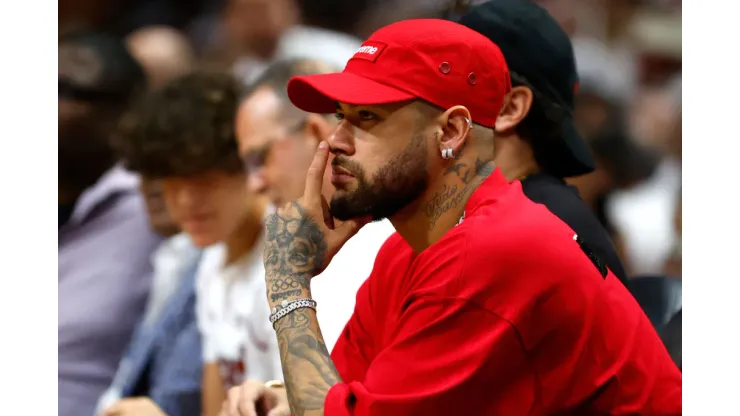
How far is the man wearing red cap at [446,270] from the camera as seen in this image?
152 centimetres

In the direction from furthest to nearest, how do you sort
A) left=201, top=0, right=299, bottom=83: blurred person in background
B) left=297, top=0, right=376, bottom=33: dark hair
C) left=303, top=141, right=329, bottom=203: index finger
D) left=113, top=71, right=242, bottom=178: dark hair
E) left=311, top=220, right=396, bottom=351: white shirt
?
1. left=201, top=0, right=299, bottom=83: blurred person in background
2. left=297, top=0, right=376, bottom=33: dark hair
3. left=113, top=71, right=242, bottom=178: dark hair
4. left=311, top=220, right=396, bottom=351: white shirt
5. left=303, top=141, right=329, bottom=203: index finger

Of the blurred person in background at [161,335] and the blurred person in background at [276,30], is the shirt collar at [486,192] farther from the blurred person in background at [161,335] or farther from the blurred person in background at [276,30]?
the blurred person in background at [276,30]

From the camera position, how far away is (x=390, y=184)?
1657 mm

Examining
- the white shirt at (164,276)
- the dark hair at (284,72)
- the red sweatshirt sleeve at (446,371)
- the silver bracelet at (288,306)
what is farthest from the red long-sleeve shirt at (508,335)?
the white shirt at (164,276)

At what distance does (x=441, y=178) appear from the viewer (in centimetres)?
168

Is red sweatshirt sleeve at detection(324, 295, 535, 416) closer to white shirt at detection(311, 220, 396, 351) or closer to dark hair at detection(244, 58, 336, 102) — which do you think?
white shirt at detection(311, 220, 396, 351)

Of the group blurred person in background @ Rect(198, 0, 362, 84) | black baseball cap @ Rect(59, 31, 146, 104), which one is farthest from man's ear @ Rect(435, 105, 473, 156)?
black baseball cap @ Rect(59, 31, 146, 104)

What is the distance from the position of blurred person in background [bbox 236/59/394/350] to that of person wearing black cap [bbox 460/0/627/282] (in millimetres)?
401

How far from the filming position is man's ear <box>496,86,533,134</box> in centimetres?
209

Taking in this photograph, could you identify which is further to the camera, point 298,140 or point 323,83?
point 298,140
